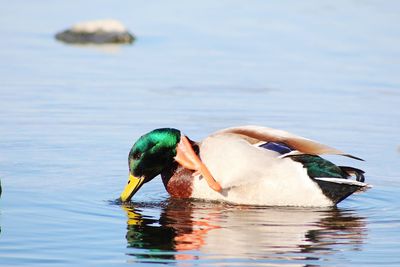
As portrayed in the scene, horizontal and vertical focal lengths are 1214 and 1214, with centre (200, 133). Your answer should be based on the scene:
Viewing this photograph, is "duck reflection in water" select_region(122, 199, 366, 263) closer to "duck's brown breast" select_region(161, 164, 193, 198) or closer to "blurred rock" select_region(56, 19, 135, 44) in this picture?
"duck's brown breast" select_region(161, 164, 193, 198)

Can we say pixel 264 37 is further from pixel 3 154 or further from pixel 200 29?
pixel 3 154

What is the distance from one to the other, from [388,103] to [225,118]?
1.97 m

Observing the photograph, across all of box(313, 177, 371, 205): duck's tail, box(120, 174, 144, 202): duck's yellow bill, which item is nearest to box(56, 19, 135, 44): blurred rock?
box(120, 174, 144, 202): duck's yellow bill

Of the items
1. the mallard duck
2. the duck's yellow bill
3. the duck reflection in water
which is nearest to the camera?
the duck reflection in water

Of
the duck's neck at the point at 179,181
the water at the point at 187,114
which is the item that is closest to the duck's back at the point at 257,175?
the water at the point at 187,114

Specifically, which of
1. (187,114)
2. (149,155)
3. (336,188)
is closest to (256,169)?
(336,188)

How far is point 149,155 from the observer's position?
9.46 metres

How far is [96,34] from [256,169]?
8.26m

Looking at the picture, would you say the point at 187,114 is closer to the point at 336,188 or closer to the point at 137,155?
the point at 137,155

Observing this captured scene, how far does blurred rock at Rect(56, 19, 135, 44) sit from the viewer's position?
1694 centimetres

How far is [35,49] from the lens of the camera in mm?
15914

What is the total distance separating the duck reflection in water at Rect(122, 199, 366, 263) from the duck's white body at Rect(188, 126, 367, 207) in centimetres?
10

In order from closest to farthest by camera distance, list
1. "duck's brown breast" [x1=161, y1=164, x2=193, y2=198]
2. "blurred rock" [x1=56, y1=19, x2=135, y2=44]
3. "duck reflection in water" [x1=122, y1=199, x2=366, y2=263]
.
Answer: "duck reflection in water" [x1=122, y1=199, x2=366, y2=263] → "duck's brown breast" [x1=161, y1=164, x2=193, y2=198] → "blurred rock" [x1=56, y1=19, x2=135, y2=44]

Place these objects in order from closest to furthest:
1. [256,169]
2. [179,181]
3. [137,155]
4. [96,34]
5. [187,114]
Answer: [256,169] → [137,155] → [179,181] → [187,114] → [96,34]
